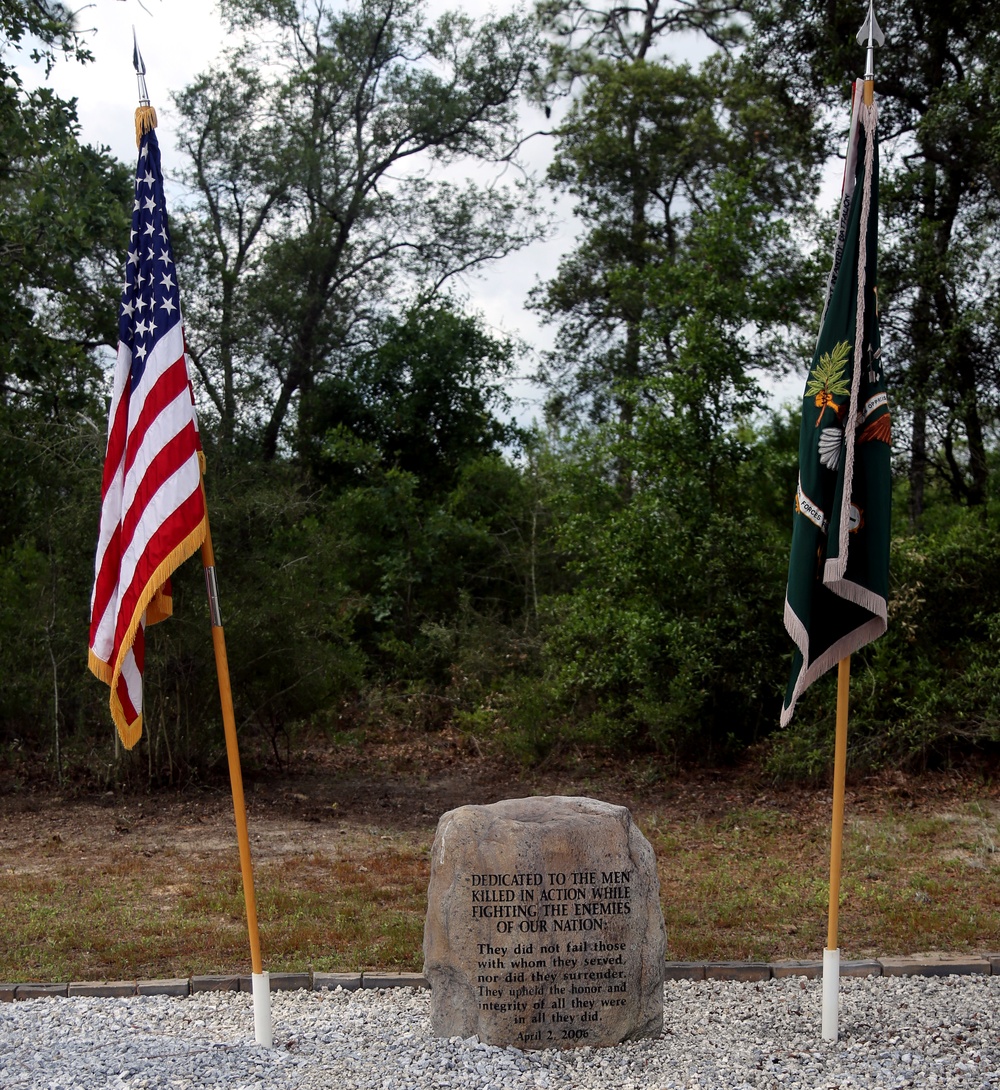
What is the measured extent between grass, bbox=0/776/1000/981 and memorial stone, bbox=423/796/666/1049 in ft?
3.84

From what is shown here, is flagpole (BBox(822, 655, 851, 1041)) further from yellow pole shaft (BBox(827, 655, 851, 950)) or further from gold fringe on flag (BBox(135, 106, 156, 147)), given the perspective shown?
gold fringe on flag (BBox(135, 106, 156, 147))

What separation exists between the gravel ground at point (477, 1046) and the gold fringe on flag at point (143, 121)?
376 centimetres

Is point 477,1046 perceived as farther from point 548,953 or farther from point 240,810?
point 240,810

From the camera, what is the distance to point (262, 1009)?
4.73 m

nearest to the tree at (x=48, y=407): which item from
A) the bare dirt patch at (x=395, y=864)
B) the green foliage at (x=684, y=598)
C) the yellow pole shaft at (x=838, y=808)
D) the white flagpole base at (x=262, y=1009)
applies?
the bare dirt patch at (x=395, y=864)

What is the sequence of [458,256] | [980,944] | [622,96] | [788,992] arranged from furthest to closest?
[458,256] < [622,96] < [980,944] < [788,992]

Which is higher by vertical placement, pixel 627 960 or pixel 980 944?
pixel 627 960

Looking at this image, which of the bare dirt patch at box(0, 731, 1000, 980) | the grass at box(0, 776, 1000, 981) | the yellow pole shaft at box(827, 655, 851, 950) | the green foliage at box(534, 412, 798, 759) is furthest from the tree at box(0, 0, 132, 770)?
the yellow pole shaft at box(827, 655, 851, 950)

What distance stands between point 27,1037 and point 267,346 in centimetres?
1410

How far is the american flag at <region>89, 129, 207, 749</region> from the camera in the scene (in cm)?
477

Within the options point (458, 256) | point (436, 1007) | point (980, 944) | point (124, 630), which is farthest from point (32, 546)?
point (458, 256)

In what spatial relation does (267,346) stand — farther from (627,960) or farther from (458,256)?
(627,960)

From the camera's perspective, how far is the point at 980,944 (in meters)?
6.12

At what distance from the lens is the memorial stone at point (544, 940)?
15.4ft
